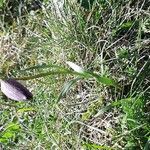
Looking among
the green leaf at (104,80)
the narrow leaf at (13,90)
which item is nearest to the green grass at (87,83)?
the green leaf at (104,80)

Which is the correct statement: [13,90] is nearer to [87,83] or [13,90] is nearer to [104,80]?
[104,80]

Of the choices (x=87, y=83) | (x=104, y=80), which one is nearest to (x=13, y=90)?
(x=104, y=80)

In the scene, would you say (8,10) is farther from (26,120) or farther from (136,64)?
(136,64)

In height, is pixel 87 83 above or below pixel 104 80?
below

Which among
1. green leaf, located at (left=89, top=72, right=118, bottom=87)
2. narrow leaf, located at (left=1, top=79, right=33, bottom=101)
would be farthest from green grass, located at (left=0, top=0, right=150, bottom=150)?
narrow leaf, located at (left=1, top=79, right=33, bottom=101)

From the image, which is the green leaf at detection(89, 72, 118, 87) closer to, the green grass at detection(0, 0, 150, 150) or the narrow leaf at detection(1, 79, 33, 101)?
the green grass at detection(0, 0, 150, 150)

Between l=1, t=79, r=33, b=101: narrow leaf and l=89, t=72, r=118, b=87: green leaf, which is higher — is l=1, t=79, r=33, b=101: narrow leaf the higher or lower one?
the higher one

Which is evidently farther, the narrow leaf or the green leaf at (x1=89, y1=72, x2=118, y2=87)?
the green leaf at (x1=89, y1=72, x2=118, y2=87)

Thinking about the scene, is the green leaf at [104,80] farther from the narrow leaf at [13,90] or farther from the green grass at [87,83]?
the narrow leaf at [13,90]
